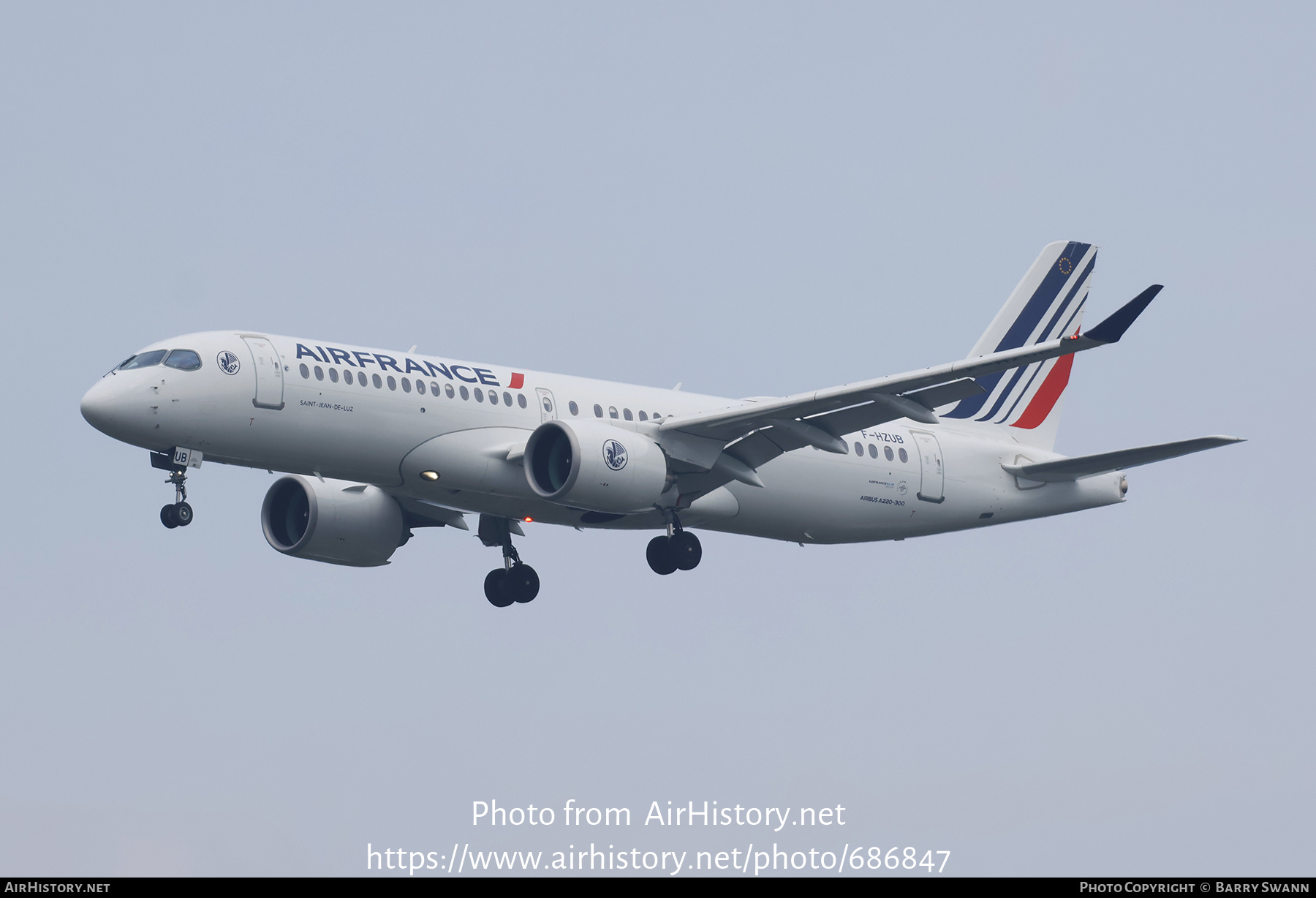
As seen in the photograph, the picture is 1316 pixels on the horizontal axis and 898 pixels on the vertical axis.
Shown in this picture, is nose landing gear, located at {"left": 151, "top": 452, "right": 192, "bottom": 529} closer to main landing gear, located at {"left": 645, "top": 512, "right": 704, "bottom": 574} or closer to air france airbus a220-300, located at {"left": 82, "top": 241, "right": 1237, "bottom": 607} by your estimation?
air france airbus a220-300, located at {"left": 82, "top": 241, "right": 1237, "bottom": 607}

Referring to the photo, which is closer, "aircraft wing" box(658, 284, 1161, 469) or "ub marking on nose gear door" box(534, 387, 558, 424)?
"aircraft wing" box(658, 284, 1161, 469)

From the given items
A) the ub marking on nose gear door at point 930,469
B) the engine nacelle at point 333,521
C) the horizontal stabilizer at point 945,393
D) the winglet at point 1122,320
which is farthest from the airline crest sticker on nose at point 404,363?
the winglet at point 1122,320

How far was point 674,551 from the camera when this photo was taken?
1609 inches

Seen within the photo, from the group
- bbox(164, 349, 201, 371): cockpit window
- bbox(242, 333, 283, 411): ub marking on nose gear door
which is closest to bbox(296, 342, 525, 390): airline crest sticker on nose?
bbox(242, 333, 283, 411): ub marking on nose gear door

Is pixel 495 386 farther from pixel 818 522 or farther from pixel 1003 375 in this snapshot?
pixel 1003 375

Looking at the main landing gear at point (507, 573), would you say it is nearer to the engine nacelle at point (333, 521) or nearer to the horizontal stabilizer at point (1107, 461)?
the engine nacelle at point (333, 521)

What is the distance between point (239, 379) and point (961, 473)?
1761 cm

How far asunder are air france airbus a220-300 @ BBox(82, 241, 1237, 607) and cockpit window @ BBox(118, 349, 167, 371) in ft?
0.36

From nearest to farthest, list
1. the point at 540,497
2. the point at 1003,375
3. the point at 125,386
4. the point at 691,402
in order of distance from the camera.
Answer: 1. the point at 125,386
2. the point at 540,497
3. the point at 691,402
4. the point at 1003,375

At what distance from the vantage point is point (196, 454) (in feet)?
118

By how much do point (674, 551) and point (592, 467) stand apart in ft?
13.7

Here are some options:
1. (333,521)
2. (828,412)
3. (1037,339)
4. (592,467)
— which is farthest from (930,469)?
(333,521)

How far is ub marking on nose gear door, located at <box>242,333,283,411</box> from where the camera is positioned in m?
36.1

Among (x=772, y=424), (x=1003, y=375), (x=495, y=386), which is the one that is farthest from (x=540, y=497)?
(x=1003, y=375)
